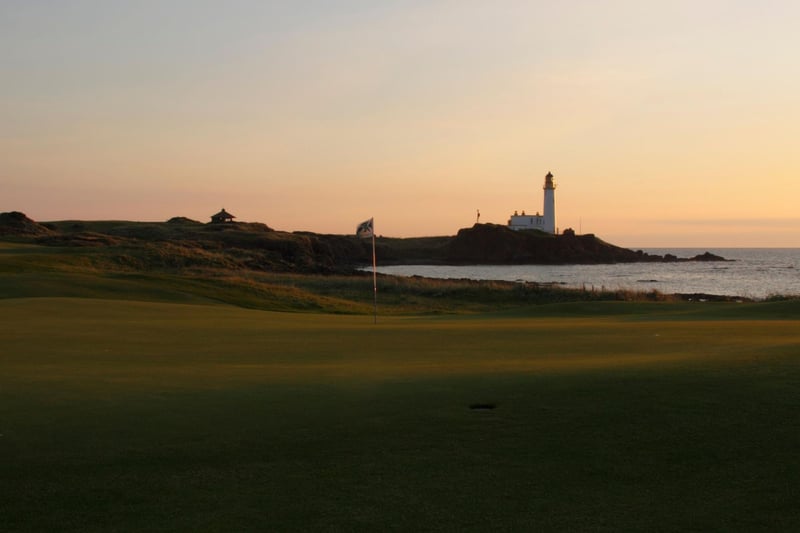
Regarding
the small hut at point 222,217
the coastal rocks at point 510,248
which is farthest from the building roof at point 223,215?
the coastal rocks at point 510,248

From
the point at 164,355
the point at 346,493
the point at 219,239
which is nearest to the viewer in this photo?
the point at 346,493

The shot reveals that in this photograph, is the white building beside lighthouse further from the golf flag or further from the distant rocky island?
the golf flag

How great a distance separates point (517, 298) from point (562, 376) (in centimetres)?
4504

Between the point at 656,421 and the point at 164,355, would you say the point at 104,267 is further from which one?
the point at 656,421

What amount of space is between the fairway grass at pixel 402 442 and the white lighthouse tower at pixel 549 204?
443 feet

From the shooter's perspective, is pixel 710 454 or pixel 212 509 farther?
pixel 710 454

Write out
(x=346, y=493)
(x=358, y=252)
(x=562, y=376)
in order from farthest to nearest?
(x=358, y=252) → (x=562, y=376) → (x=346, y=493)

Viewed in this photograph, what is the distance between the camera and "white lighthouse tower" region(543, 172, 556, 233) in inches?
5782

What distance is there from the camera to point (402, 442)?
8227mm

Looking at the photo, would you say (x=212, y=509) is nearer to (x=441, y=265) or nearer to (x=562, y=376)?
(x=562, y=376)

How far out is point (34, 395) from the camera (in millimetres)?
10344

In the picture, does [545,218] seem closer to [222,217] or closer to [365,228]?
[222,217]

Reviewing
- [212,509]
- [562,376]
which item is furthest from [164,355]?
[212,509]

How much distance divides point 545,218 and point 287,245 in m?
68.2
